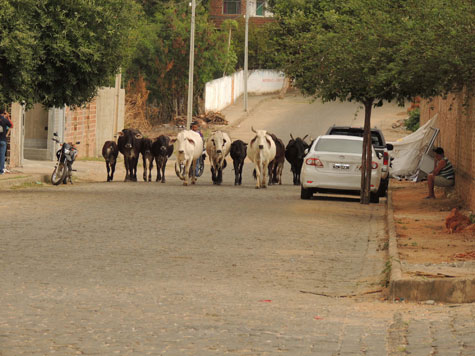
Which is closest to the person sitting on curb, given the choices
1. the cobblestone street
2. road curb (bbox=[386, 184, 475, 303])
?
the cobblestone street

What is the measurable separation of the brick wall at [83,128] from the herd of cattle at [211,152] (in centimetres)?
773

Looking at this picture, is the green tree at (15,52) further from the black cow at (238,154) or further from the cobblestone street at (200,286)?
the black cow at (238,154)

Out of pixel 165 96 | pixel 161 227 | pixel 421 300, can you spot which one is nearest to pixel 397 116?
pixel 165 96

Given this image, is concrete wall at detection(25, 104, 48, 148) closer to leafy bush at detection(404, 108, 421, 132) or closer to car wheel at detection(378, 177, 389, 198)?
car wheel at detection(378, 177, 389, 198)

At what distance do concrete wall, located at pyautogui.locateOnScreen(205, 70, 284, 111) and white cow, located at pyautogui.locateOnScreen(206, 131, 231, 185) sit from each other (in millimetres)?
35764

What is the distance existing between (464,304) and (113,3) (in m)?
17.3

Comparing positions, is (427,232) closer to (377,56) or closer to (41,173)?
→ (377,56)

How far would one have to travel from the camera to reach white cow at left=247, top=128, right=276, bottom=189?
29.8m

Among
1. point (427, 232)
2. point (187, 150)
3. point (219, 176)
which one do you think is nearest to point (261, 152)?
point (219, 176)

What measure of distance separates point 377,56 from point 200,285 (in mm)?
11129

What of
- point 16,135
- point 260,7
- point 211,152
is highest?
point 260,7

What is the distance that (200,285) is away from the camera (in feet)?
38.6

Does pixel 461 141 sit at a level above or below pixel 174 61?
below

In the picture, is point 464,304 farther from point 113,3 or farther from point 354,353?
point 113,3
